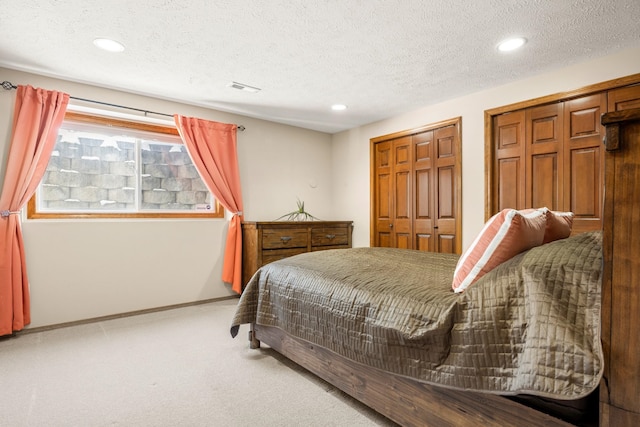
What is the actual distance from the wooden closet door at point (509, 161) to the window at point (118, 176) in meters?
3.18

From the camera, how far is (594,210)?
274 cm

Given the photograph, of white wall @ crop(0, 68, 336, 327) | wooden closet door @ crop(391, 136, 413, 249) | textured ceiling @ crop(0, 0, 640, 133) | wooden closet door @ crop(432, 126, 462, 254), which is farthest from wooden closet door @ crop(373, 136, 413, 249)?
white wall @ crop(0, 68, 336, 327)

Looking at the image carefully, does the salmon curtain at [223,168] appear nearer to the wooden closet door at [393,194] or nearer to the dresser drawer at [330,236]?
the dresser drawer at [330,236]

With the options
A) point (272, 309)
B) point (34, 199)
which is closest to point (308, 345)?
point (272, 309)

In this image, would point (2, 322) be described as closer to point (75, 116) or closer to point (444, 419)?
point (75, 116)

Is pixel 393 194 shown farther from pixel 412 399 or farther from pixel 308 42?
pixel 412 399

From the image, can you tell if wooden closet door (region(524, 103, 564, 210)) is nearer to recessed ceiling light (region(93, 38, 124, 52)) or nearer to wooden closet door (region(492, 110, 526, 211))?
wooden closet door (region(492, 110, 526, 211))

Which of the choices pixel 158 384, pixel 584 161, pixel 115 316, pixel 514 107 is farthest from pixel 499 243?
pixel 115 316

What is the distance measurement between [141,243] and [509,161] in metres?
3.91

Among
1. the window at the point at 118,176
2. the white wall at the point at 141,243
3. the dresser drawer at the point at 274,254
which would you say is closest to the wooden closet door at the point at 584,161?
the dresser drawer at the point at 274,254

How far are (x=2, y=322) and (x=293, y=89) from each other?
3.27 m

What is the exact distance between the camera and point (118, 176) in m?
3.52

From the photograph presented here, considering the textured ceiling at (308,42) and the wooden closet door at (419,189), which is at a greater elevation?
the textured ceiling at (308,42)

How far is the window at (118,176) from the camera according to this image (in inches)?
126
